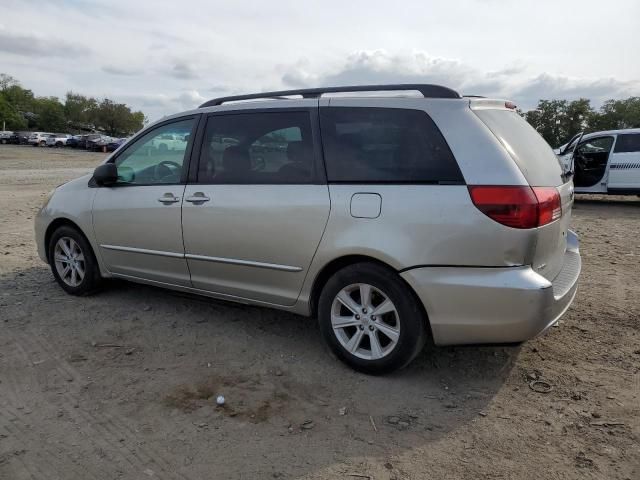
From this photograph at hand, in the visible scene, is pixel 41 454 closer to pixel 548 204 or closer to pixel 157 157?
pixel 157 157

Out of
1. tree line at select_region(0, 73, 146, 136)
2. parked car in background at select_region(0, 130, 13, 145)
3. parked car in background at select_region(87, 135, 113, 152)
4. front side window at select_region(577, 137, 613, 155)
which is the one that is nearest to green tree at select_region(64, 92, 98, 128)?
tree line at select_region(0, 73, 146, 136)

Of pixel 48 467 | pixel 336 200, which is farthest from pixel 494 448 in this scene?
pixel 48 467

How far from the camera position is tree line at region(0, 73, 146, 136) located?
87.5 meters

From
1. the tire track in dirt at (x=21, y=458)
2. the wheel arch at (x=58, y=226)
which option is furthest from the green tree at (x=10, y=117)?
the tire track in dirt at (x=21, y=458)

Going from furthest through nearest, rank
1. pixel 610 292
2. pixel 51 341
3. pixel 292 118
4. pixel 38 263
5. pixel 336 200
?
pixel 38 263
pixel 610 292
pixel 51 341
pixel 292 118
pixel 336 200

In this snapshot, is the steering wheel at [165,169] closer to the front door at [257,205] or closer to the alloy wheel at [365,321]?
the front door at [257,205]

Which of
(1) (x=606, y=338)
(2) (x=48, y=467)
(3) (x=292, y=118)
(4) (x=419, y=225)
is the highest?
(3) (x=292, y=118)

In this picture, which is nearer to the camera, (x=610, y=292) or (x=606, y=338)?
(x=606, y=338)

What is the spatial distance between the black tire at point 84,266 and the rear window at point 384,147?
267cm

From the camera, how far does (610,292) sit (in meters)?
5.22

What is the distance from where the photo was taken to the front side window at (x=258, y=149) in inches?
148

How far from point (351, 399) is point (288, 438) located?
0.54m

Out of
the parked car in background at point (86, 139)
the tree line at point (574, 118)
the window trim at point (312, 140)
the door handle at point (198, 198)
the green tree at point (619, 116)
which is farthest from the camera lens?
the parked car in background at point (86, 139)

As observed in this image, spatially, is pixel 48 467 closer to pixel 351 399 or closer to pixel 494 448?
pixel 351 399
